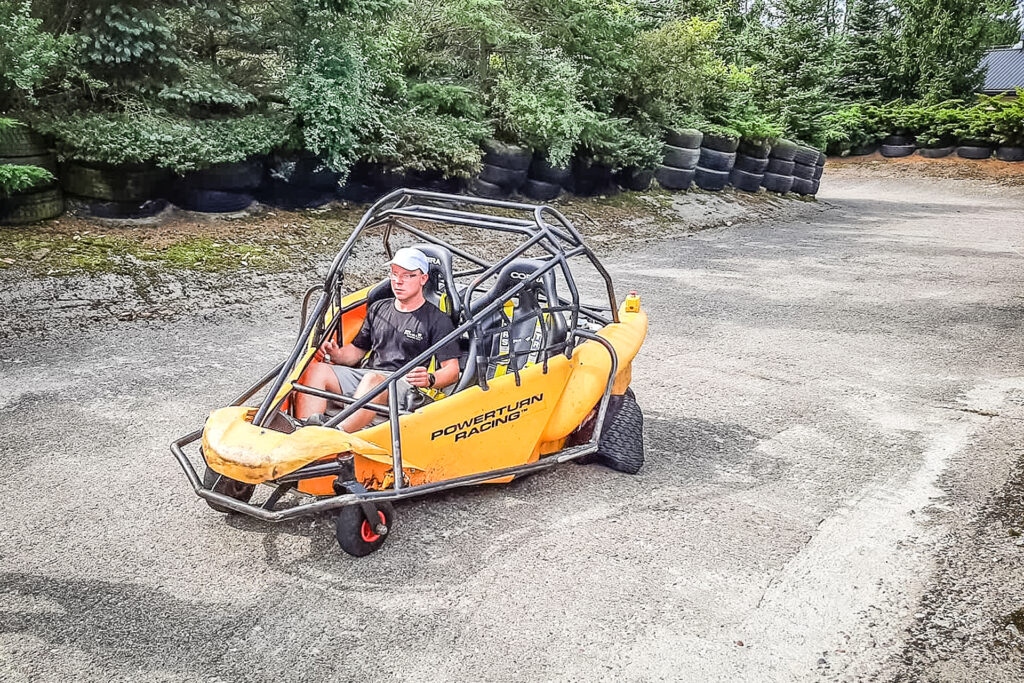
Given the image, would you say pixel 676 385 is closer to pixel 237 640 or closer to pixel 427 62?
pixel 237 640

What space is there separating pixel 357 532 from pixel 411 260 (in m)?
1.53

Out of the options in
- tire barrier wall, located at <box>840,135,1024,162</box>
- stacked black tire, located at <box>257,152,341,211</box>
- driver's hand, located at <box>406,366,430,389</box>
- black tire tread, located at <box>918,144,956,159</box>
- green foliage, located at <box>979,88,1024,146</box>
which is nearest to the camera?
driver's hand, located at <box>406,366,430,389</box>

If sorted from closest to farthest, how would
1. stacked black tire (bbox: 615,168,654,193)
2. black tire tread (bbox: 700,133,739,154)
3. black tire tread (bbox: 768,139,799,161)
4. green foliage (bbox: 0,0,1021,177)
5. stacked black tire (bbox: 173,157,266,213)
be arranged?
green foliage (bbox: 0,0,1021,177) < stacked black tire (bbox: 173,157,266,213) < stacked black tire (bbox: 615,168,654,193) < black tire tread (bbox: 700,133,739,154) < black tire tread (bbox: 768,139,799,161)

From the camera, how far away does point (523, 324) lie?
17.6 ft

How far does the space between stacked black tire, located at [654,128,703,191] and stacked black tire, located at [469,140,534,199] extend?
3873 millimetres

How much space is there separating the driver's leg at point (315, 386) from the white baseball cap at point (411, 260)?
702 mm

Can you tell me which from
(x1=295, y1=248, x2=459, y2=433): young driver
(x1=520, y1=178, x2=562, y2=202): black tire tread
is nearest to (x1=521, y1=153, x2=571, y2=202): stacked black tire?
(x1=520, y1=178, x2=562, y2=202): black tire tread

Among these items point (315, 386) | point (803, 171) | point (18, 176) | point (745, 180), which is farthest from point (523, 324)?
point (803, 171)

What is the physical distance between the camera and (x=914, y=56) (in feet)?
98.9

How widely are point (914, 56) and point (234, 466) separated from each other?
3169 centimetres

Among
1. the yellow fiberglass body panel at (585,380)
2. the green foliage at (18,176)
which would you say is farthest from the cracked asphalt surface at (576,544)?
the green foliage at (18,176)

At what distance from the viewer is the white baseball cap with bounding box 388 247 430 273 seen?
490 centimetres

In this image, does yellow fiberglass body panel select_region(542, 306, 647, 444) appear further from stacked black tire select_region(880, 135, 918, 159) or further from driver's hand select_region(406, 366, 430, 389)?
stacked black tire select_region(880, 135, 918, 159)

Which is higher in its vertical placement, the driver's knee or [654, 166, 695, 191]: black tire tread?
the driver's knee
